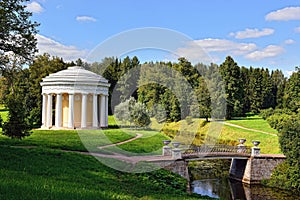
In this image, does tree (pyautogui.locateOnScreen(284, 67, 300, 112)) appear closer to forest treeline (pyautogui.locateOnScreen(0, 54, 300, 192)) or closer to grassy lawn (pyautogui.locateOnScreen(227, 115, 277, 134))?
forest treeline (pyautogui.locateOnScreen(0, 54, 300, 192))

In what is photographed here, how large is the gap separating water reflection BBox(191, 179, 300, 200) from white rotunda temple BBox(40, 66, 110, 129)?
50.7ft

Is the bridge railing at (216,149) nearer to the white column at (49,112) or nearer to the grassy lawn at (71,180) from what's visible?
the grassy lawn at (71,180)

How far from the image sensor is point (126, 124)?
116ft

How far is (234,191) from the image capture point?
2450 centimetres

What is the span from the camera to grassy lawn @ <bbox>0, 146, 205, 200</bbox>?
8797 millimetres

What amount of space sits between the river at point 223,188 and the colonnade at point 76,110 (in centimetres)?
1241

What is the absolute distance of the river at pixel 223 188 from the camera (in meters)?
22.7

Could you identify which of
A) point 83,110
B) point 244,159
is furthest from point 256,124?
point 83,110

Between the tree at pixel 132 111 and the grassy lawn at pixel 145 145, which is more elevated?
the tree at pixel 132 111

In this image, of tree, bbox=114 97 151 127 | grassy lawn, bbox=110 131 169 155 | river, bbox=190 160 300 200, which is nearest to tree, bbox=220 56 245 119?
river, bbox=190 160 300 200

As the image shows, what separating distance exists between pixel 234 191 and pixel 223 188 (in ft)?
2.97

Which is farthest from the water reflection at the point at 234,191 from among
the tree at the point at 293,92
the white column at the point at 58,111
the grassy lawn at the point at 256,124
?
the tree at the point at 293,92

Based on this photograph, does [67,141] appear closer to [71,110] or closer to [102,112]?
[71,110]

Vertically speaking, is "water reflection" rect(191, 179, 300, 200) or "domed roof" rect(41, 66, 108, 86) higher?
"domed roof" rect(41, 66, 108, 86)
